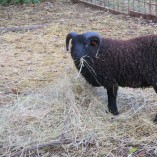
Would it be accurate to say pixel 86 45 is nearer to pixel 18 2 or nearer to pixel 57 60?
pixel 57 60

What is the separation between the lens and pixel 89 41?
16.8 ft

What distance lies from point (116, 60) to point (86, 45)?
1.38 ft

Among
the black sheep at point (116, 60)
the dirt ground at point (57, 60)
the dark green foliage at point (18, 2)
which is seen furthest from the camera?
the dark green foliage at point (18, 2)

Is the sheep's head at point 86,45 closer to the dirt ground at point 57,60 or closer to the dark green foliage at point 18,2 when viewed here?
the dirt ground at point 57,60

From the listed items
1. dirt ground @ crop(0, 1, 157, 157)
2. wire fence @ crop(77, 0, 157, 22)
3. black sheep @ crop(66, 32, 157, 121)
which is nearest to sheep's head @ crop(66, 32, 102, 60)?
black sheep @ crop(66, 32, 157, 121)

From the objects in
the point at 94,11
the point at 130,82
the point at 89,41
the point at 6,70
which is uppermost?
the point at 89,41

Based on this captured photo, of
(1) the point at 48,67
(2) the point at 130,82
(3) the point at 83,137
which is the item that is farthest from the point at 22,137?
(1) the point at 48,67

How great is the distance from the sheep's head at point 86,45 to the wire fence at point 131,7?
14.8 ft

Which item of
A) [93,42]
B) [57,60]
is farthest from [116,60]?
[57,60]

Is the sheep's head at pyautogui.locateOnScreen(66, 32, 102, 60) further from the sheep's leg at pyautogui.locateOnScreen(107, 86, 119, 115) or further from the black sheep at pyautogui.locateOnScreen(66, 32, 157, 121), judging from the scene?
the sheep's leg at pyautogui.locateOnScreen(107, 86, 119, 115)

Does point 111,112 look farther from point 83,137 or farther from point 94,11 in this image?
point 94,11

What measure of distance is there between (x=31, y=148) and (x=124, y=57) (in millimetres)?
1636

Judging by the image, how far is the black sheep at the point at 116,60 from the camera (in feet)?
16.7

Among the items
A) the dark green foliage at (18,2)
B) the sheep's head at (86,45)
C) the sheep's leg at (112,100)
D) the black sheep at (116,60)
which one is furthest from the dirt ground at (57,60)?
the sheep's head at (86,45)
